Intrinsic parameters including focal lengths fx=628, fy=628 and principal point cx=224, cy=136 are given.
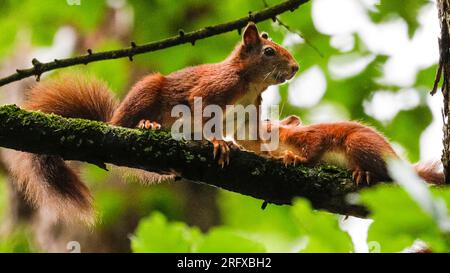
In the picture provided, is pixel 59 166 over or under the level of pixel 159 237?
over

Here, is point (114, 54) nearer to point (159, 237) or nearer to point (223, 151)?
point (223, 151)

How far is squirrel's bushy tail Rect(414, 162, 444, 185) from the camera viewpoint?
272 cm

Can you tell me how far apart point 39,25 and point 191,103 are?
1635mm

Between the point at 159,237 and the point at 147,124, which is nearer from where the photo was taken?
the point at 159,237

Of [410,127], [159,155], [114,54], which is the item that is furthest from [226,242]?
[410,127]

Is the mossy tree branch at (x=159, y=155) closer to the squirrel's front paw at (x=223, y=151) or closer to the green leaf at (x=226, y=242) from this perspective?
the squirrel's front paw at (x=223, y=151)

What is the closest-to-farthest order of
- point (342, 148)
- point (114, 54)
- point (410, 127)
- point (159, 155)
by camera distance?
point (159, 155), point (114, 54), point (342, 148), point (410, 127)

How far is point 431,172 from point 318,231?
2.06 m

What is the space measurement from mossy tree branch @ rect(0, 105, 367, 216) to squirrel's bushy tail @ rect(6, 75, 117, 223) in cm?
63

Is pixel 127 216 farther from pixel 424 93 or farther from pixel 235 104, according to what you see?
pixel 424 93

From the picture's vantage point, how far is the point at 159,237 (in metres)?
0.91

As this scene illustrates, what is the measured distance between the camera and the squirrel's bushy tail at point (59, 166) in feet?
9.52

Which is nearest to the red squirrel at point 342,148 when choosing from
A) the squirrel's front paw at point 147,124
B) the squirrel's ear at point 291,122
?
the squirrel's ear at point 291,122

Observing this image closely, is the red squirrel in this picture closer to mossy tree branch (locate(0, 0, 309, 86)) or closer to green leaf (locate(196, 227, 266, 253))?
mossy tree branch (locate(0, 0, 309, 86))
